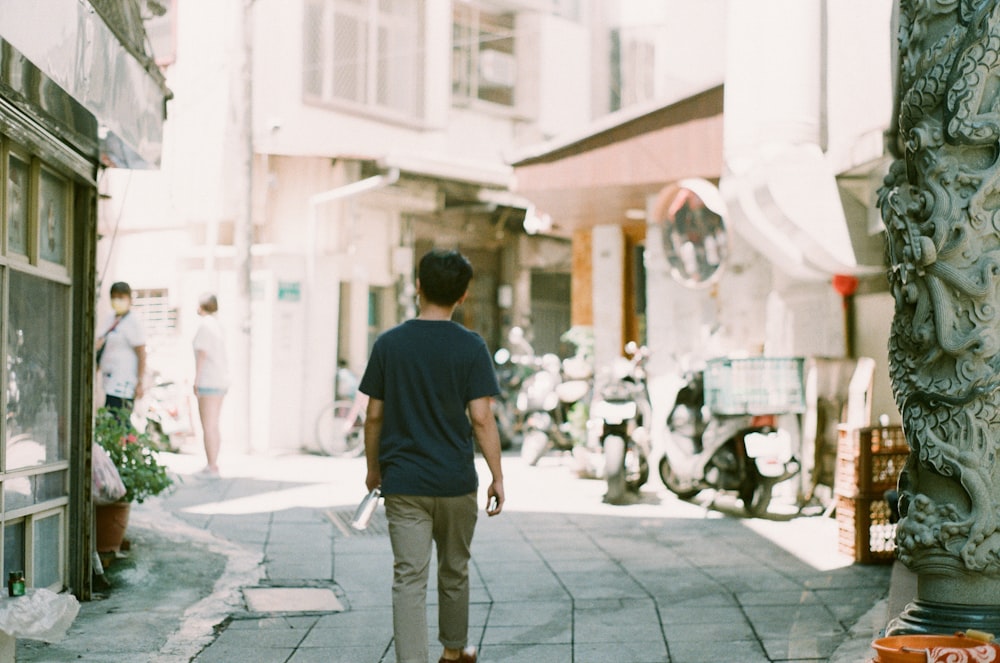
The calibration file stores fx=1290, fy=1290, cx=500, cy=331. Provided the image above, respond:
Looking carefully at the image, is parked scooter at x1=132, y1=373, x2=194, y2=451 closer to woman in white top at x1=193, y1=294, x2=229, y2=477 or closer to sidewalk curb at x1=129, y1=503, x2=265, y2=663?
woman in white top at x1=193, y1=294, x2=229, y2=477

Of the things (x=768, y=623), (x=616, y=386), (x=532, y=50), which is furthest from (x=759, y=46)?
(x=532, y=50)

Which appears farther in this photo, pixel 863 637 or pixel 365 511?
pixel 863 637

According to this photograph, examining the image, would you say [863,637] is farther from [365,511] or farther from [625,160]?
[625,160]

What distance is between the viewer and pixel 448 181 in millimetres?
20688

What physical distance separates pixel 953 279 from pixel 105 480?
461cm

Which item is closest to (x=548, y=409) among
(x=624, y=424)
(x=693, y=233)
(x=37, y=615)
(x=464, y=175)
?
(x=624, y=424)

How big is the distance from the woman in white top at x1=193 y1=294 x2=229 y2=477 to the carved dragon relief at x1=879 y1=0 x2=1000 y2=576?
31.3 feet

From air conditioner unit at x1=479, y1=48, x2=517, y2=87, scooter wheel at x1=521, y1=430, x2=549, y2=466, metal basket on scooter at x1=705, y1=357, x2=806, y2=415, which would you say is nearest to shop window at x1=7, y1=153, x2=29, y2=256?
metal basket on scooter at x1=705, y1=357, x2=806, y2=415

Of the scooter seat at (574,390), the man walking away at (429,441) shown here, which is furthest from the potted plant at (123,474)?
the scooter seat at (574,390)

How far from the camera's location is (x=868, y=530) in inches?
319

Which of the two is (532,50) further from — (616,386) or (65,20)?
(65,20)

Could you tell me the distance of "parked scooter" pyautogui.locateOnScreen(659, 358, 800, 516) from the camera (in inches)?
412

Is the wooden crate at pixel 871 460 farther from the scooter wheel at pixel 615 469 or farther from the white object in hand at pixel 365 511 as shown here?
the white object in hand at pixel 365 511

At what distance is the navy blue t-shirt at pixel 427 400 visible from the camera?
16.2ft
